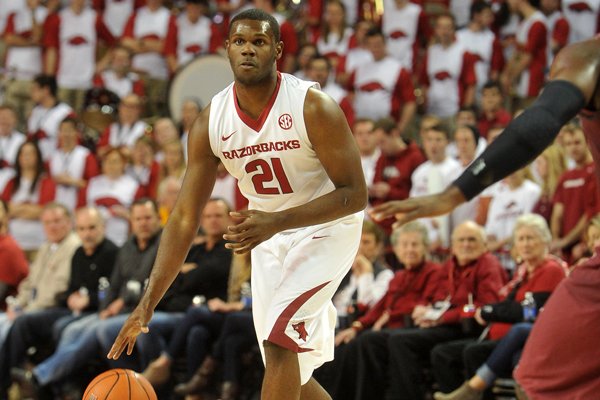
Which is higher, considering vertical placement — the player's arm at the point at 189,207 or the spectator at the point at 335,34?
the spectator at the point at 335,34

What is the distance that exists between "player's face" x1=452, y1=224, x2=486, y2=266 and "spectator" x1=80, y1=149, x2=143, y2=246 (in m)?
4.44

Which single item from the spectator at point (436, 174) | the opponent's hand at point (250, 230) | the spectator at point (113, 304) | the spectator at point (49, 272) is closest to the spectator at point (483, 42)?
the spectator at point (436, 174)

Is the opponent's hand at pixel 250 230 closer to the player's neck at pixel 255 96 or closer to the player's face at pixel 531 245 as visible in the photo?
the player's neck at pixel 255 96

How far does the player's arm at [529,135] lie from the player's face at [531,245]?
421 cm

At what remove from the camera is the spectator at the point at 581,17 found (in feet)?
40.6

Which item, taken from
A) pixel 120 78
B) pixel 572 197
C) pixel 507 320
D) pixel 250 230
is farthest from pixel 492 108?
pixel 250 230

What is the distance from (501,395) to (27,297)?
15.8 feet

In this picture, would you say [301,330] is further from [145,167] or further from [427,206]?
[145,167]

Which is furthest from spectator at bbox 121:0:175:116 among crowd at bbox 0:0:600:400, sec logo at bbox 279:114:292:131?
sec logo at bbox 279:114:292:131

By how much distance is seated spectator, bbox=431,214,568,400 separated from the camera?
712 centimetres

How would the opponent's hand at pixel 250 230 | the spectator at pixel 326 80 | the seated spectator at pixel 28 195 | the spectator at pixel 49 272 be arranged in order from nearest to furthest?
the opponent's hand at pixel 250 230, the spectator at pixel 49 272, the spectator at pixel 326 80, the seated spectator at pixel 28 195

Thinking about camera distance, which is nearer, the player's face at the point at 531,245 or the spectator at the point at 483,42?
the player's face at the point at 531,245

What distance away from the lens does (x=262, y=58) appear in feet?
15.8

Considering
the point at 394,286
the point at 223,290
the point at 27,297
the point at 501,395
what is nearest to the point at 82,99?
the point at 27,297
